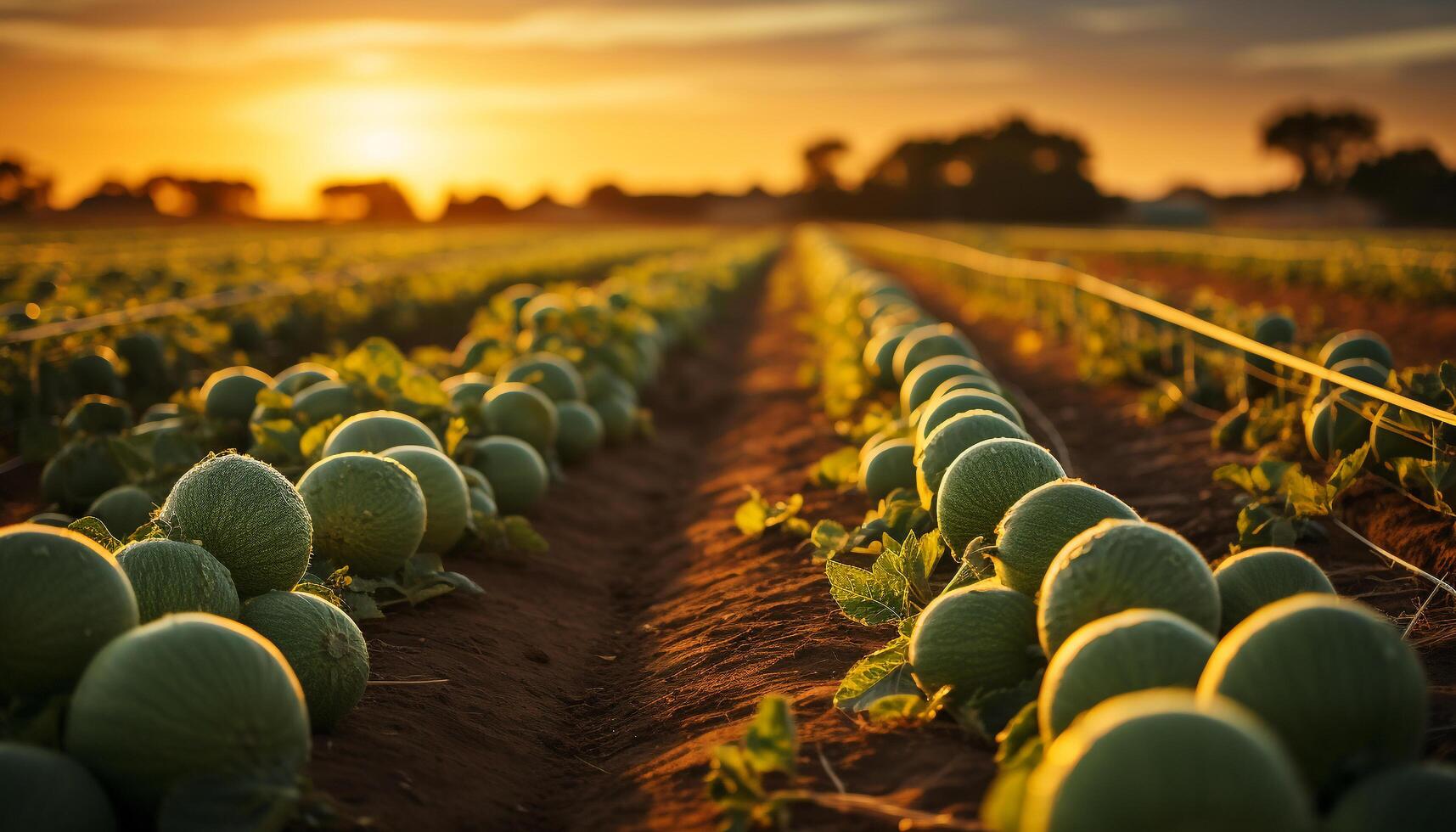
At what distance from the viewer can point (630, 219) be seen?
4887 inches

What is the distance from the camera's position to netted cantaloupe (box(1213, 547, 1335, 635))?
11.8 ft

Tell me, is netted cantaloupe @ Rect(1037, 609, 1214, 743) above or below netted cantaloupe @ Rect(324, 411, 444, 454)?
below

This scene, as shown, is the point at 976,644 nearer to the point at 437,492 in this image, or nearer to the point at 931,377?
the point at 437,492

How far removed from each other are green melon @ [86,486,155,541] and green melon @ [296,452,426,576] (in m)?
1.49

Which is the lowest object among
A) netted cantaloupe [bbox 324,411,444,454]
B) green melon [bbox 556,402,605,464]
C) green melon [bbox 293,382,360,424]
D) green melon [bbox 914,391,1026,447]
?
green melon [bbox 556,402,605,464]

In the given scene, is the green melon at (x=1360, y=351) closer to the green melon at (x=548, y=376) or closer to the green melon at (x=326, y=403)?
the green melon at (x=548, y=376)

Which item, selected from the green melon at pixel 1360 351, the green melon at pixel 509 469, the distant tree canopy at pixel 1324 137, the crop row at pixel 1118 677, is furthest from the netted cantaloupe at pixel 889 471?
the distant tree canopy at pixel 1324 137

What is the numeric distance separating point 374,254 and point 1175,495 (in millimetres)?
26431

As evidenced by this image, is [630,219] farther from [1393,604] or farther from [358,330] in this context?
[1393,604]

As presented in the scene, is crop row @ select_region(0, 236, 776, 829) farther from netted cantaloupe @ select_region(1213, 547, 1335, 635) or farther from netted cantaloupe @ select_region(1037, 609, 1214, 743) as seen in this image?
netted cantaloupe @ select_region(1213, 547, 1335, 635)

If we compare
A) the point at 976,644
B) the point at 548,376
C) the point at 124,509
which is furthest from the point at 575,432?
the point at 976,644

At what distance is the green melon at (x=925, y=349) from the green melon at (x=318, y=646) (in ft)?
20.2

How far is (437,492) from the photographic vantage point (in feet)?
18.7

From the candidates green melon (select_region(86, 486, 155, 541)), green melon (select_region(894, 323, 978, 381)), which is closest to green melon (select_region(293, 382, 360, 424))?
green melon (select_region(86, 486, 155, 541))
